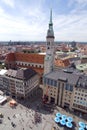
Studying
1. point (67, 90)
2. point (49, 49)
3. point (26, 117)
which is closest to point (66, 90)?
point (67, 90)

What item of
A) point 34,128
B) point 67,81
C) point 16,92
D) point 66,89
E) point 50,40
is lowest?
point 34,128

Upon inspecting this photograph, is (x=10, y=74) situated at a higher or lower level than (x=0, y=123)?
higher

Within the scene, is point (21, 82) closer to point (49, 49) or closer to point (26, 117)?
point (26, 117)

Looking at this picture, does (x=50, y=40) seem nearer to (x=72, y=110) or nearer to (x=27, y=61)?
(x=27, y=61)

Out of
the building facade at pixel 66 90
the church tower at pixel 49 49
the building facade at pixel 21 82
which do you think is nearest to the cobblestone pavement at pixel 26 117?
the building facade at pixel 66 90

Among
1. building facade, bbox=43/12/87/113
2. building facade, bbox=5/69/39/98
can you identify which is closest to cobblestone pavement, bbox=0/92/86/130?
building facade, bbox=43/12/87/113

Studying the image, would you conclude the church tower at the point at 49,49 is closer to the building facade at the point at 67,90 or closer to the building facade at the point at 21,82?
the building facade at the point at 21,82

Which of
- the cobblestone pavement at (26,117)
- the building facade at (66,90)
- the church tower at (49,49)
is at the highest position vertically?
the church tower at (49,49)

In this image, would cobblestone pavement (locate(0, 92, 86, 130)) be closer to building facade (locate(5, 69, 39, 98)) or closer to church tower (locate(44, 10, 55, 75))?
building facade (locate(5, 69, 39, 98))

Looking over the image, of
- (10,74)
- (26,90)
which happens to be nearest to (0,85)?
(10,74)

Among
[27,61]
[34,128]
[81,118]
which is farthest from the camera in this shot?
[27,61]

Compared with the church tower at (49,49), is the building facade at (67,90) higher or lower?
lower
